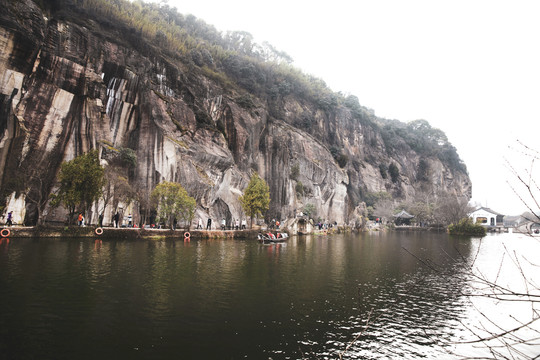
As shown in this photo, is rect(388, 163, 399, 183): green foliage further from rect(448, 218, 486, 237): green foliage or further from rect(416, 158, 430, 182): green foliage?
rect(448, 218, 486, 237): green foliage

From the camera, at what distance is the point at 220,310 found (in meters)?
11.4

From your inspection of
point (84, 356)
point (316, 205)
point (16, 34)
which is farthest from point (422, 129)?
point (84, 356)

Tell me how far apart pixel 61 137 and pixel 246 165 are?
28.2 m

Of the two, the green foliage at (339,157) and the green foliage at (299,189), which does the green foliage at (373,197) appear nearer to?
the green foliage at (339,157)

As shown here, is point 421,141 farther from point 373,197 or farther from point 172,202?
point 172,202

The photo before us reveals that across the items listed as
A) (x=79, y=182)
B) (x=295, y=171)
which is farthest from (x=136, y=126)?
(x=295, y=171)

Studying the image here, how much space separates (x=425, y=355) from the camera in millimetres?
9039

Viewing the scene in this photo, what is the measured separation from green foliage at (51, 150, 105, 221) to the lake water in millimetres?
11304

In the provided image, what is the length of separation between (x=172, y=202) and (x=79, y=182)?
9435 millimetres

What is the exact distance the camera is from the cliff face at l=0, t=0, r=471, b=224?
33062mm

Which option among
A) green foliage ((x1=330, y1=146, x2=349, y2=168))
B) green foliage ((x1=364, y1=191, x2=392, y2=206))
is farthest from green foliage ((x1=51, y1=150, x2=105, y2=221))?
green foliage ((x1=364, y1=191, x2=392, y2=206))

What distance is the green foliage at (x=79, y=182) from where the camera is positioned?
3022 centimetres

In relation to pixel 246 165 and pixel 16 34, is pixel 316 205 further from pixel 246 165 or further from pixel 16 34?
pixel 16 34

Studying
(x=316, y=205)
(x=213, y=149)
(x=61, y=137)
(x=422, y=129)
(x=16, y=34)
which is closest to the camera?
(x=16, y=34)
